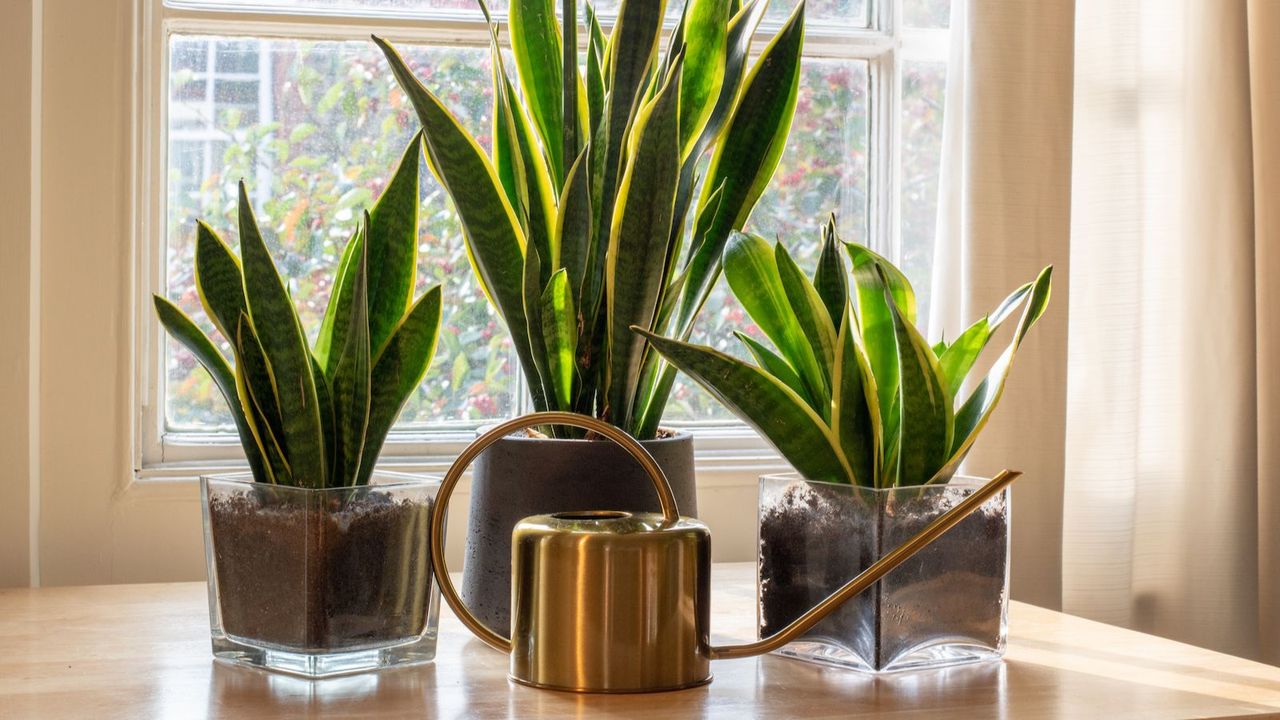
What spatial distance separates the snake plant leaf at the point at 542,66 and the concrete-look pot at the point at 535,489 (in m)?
0.21

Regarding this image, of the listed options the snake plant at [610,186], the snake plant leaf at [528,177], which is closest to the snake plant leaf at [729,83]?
the snake plant at [610,186]

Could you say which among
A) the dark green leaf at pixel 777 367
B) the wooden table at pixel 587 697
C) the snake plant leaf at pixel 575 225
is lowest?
the wooden table at pixel 587 697

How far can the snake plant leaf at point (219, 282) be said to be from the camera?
0.72 meters

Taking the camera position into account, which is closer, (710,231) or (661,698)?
(661,698)

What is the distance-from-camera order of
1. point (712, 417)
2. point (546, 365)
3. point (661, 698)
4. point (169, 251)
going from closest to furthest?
point (661, 698) → point (546, 365) → point (169, 251) → point (712, 417)

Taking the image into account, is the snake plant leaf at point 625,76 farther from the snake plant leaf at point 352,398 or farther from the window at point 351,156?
the window at point 351,156

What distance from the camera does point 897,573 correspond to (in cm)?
70

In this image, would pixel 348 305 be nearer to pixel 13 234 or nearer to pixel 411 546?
pixel 411 546

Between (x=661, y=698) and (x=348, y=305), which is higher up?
(x=348, y=305)

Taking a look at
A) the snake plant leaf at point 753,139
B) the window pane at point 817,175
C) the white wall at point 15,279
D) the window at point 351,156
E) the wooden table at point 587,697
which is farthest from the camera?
the window pane at point 817,175

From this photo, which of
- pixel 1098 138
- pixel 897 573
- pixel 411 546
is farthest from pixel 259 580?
pixel 1098 138

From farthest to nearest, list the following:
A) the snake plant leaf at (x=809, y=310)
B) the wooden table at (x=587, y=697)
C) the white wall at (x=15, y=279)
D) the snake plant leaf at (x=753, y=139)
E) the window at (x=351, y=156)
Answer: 1. the window at (x=351, y=156)
2. the white wall at (x=15, y=279)
3. the snake plant leaf at (x=753, y=139)
4. the snake plant leaf at (x=809, y=310)
5. the wooden table at (x=587, y=697)

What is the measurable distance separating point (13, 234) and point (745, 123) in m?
0.68

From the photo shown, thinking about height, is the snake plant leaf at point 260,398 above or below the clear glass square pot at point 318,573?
above
